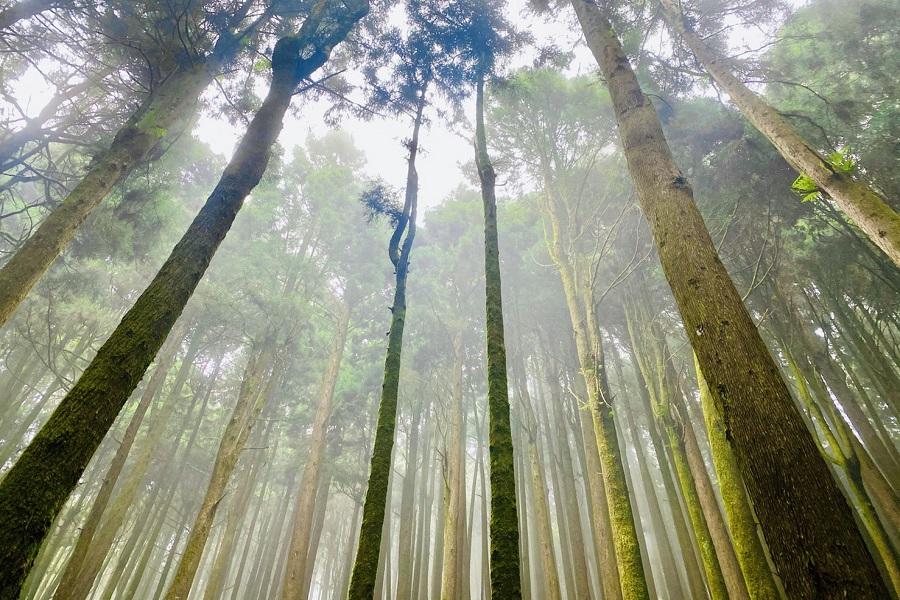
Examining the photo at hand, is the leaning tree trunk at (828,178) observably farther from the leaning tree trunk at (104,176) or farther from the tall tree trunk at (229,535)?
the tall tree trunk at (229,535)

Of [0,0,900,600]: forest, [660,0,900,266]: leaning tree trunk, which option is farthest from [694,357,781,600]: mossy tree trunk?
[660,0,900,266]: leaning tree trunk

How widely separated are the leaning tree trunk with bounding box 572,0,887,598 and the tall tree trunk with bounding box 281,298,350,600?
10419mm

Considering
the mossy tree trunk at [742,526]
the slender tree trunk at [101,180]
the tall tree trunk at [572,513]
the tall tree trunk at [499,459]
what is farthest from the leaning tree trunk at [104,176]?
the tall tree trunk at [572,513]

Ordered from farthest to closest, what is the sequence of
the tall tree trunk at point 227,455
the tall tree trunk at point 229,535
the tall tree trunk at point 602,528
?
the tall tree trunk at point 229,535, the tall tree trunk at point 602,528, the tall tree trunk at point 227,455

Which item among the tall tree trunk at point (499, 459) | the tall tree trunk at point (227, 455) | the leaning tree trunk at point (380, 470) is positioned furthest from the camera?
the tall tree trunk at point (227, 455)

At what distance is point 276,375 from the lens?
923 centimetres

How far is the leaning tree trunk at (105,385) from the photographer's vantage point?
1.66 m

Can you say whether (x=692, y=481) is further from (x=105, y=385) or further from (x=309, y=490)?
(x=309, y=490)

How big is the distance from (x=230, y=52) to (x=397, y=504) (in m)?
29.4

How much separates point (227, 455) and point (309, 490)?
3732 millimetres

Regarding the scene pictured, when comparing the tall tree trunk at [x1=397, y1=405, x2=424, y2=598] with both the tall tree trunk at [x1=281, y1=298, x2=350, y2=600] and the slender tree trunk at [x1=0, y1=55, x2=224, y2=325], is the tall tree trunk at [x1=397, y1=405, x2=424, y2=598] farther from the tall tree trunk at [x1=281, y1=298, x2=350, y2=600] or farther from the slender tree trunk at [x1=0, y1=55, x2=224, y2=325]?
the slender tree trunk at [x1=0, y1=55, x2=224, y2=325]

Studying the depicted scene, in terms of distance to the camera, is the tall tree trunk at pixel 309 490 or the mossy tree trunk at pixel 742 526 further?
the tall tree trunk at pixel 309 490

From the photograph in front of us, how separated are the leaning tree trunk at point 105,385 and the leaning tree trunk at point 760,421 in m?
2.99

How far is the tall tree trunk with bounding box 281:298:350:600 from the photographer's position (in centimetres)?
905
